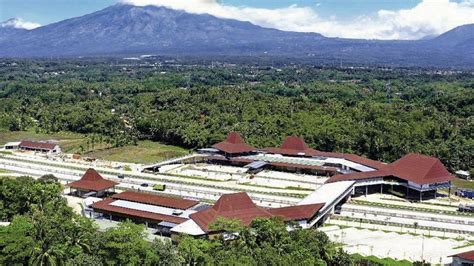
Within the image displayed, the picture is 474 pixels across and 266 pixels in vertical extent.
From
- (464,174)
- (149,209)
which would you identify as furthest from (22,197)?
(464,174)

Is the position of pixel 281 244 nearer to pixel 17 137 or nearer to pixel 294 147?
pixel 294 147

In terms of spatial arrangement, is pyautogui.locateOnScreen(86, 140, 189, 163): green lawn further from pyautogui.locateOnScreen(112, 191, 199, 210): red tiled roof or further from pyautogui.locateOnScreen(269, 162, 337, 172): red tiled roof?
pyautogui.locateOnScreen(112, 191, 199, 210): red tiled roof

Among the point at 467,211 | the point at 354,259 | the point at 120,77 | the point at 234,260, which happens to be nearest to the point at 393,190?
the point at 467,211

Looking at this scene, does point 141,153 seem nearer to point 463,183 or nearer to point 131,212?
point 131,212

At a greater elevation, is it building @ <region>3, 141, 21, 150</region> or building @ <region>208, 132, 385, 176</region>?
building @ <region>208, 132, 385, 176</region>

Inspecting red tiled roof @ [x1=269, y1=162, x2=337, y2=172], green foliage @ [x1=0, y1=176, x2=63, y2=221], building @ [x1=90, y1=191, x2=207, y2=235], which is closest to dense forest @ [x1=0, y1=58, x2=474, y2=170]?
red tiled roof @ [x1=269, y1=162, x2=337, y2=172]

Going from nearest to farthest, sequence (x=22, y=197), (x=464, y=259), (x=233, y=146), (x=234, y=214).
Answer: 1. (x=464, y=259)
2. (x=234, y=214)
3. (x=22, y=197)
4. (x=233, y=146)
